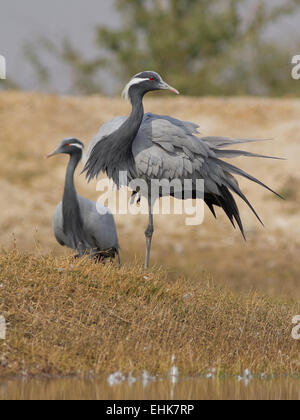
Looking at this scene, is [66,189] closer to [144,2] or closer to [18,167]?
[18,167]

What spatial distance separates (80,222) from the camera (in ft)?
31.6

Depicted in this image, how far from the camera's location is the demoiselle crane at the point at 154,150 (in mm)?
8266

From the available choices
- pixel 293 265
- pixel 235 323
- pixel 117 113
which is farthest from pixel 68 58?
pixel 235 323

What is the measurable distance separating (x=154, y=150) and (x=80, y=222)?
5.80ft

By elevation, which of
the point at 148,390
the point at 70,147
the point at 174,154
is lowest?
the point at 148,390

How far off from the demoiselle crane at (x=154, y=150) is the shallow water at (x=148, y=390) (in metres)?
2.77

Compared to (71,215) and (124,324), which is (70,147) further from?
(124,324)

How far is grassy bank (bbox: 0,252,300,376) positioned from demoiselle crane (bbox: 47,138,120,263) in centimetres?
210

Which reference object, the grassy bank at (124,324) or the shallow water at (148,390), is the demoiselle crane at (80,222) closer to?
the grassy bank at (124,324)

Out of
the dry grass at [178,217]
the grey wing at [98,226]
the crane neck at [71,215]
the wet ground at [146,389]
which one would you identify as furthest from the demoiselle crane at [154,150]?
the dry grass at [178,217]

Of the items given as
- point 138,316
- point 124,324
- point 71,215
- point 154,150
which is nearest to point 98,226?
point 71,215
